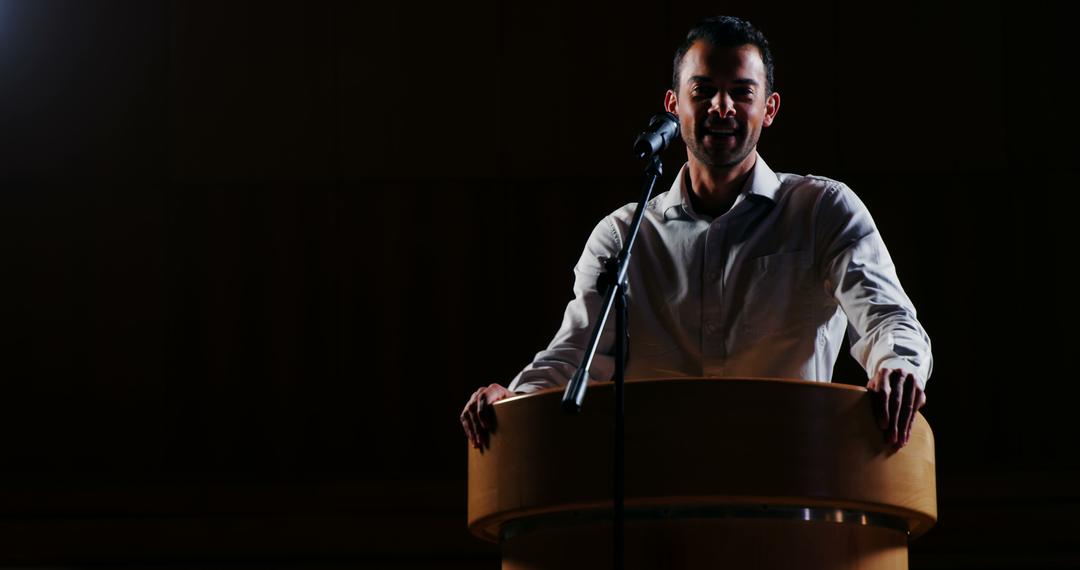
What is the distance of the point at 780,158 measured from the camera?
4.23m

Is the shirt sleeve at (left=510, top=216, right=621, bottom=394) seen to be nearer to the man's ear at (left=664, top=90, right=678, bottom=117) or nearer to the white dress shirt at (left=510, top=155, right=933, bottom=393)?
the white dress shirt at (left=510, top=155, right=933, bottom=393)

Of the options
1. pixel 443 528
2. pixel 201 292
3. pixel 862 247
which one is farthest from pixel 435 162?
pixel 862 247

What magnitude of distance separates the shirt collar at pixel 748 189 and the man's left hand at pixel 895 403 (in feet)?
1.76

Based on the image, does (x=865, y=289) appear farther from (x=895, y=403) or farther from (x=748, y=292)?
(x=895, y=403)

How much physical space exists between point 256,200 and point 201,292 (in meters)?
0.37

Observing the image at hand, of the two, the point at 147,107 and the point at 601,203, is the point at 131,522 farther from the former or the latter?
the point at 601,203

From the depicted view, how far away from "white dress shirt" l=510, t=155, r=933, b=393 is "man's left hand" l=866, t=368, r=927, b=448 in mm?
353

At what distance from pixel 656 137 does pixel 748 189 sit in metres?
0.36

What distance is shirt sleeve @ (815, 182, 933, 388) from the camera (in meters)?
1.37

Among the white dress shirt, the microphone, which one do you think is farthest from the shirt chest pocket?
the microphone

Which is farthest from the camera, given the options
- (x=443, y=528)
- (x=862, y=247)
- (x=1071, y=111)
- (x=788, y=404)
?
(x=1071, y=111)

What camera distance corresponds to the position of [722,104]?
5.28 ft

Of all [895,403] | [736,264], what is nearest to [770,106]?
[736,264]

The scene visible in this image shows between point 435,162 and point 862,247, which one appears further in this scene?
point 435,162
